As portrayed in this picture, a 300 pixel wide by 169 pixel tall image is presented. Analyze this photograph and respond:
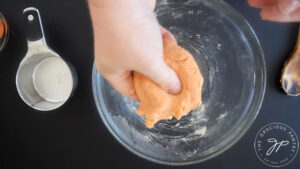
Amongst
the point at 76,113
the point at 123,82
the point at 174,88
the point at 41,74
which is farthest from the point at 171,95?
the point at 41,74

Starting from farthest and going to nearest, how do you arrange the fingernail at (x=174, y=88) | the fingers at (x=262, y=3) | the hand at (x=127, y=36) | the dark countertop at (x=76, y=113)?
the dark countertop at (x=76, y=113), the fingers at (x=262, y=3), the fingernail at (x=174, y=88), the hand at (x=127, y=36)

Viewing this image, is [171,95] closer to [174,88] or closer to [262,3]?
[174,88]

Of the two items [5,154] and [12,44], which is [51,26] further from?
[5,154]

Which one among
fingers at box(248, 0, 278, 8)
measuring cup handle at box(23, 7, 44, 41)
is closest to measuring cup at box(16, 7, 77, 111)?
measuring cup handle at box(23, 7, 44, 41)

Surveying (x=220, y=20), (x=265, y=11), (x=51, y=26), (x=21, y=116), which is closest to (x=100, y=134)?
(x=21, y=116)

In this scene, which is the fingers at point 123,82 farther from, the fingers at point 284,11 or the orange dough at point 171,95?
the fingers at point 284,11

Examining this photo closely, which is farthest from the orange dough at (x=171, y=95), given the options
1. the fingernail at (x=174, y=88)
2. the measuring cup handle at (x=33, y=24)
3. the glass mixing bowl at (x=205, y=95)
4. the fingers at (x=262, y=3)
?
the measuring cup handle at (x=33, y=24)
